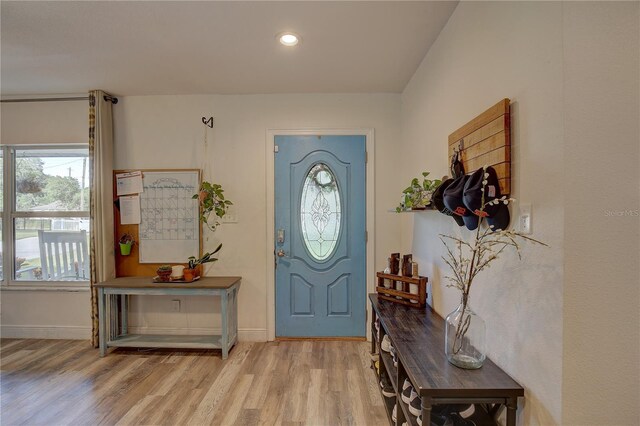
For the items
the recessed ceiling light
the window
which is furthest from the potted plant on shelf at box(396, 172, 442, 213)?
the window

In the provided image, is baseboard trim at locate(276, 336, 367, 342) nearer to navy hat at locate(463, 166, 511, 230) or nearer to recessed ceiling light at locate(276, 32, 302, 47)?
navy hat at locate(463, 166, 511, 230)

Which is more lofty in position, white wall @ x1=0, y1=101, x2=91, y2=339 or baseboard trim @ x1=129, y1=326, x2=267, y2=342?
white wall @ x1=0, y1=101, x2=91, y2=339

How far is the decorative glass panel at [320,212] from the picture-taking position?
10.0 ft

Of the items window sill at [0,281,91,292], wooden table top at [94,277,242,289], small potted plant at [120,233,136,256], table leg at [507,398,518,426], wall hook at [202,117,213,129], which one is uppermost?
wall hook at [202,117,213,129]

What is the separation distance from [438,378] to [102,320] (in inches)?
117

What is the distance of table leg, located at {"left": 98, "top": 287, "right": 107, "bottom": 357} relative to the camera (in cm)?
276

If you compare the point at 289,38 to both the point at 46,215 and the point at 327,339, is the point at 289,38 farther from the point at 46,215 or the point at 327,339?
the point at 46,215

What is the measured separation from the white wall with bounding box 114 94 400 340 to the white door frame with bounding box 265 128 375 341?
46mm

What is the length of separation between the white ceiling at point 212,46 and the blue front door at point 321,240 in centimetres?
66

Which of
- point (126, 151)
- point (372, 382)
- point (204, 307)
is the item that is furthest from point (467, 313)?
point (126, 151)

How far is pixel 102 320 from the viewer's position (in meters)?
2.77

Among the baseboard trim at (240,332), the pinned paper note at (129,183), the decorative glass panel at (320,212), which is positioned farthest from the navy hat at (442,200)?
the pinned paper note at (129,183)

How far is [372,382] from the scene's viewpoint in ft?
7.62

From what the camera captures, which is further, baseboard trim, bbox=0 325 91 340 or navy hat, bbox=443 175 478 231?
baseboard trim, bbox=0 325 91 340
